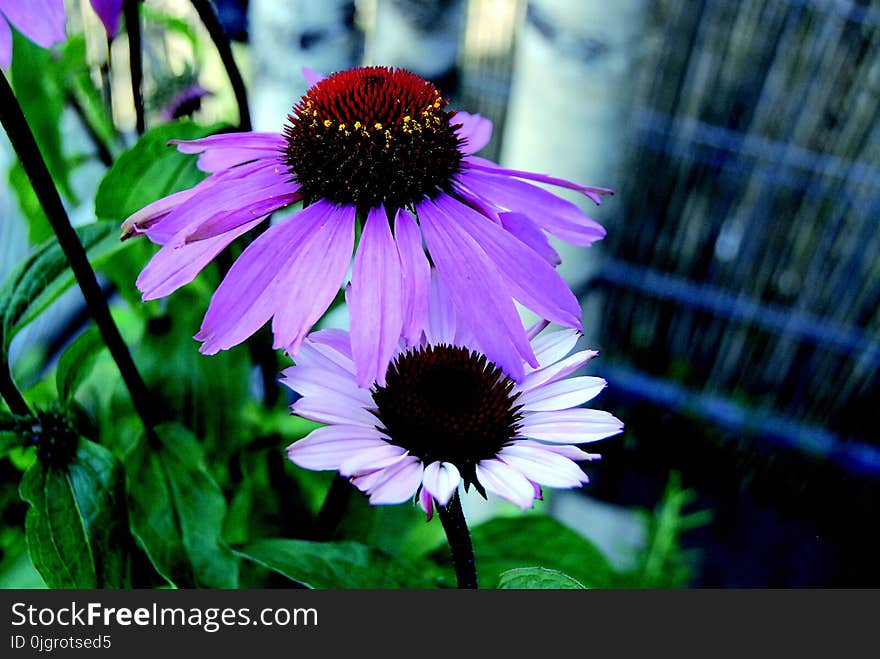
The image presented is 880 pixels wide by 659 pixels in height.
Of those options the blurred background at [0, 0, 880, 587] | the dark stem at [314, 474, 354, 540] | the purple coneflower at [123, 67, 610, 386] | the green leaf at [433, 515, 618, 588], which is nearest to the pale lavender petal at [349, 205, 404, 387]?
the purple coneflower at [123, 67, 610, 386]

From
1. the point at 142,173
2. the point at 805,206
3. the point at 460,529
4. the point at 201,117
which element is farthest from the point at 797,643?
the point at 805,206

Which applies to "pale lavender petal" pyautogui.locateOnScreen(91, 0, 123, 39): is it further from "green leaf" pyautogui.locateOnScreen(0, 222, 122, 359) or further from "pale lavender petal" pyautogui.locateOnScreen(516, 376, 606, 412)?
"pale lavender petal" pyautogui.locateOnScreen(516, 376, 606, 412)

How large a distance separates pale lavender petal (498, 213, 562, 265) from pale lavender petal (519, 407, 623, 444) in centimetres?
7

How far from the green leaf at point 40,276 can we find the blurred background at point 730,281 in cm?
37

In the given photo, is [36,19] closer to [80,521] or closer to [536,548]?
[80,521]

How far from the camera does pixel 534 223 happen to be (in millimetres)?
318

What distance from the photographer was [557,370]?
301mm

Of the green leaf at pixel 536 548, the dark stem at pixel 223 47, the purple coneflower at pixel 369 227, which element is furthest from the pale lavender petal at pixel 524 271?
the green leaf at pixel 536 548

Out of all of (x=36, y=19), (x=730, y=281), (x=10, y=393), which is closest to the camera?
(x=36, y=19)

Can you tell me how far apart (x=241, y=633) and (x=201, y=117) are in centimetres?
46

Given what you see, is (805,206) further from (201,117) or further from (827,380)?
(201,117)

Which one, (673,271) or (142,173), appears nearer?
(142,173)

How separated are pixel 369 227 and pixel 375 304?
0.05m

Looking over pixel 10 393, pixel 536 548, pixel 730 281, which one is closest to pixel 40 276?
pixel 10 393
